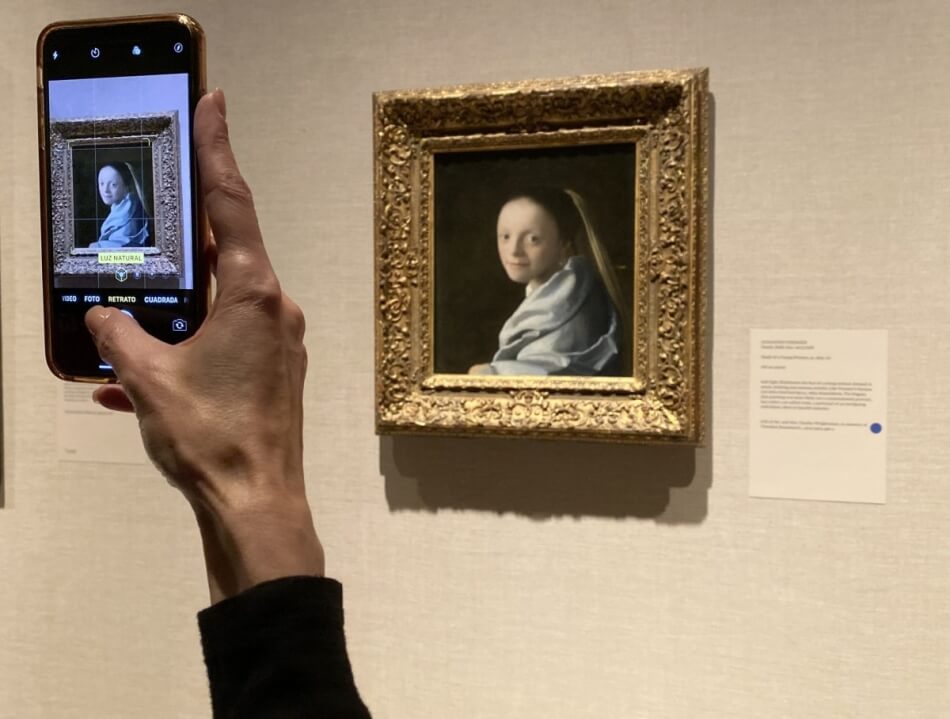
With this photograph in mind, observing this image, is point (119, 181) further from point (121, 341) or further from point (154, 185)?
point (121, 341)


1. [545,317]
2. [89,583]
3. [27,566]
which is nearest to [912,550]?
[545,317]

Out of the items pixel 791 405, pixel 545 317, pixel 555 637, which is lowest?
pixel 555 637

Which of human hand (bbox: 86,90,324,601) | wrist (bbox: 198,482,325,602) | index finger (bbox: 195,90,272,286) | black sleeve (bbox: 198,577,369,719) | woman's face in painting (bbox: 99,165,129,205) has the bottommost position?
black sleeve (bbox: 198,577,369,719)

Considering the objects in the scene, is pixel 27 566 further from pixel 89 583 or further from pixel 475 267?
pixel 475 267

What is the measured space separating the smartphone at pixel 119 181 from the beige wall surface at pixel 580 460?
41 cm

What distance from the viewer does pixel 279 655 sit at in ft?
1.69

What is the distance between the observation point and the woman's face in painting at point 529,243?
3.63 feet

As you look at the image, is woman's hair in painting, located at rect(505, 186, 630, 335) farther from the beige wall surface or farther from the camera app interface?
the camera app interface

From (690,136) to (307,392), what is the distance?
1.89ft

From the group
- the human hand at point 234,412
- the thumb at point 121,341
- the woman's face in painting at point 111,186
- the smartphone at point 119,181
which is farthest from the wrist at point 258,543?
the woman's face in painting at point 111,186

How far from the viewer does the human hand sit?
568mm

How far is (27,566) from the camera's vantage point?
138 cm

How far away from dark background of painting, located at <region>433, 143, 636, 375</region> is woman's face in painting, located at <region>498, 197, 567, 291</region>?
1cm

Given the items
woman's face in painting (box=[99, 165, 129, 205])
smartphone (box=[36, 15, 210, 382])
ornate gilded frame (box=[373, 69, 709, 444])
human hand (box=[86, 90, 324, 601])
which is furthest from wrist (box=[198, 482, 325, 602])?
ornate gilded frame (box=[373, 69, 709, 444])
